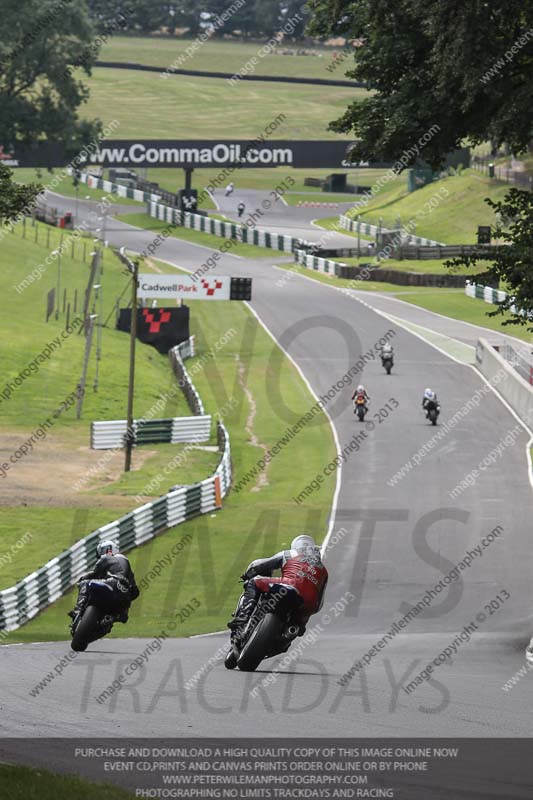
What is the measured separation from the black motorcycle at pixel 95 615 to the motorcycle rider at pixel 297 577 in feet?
8.90

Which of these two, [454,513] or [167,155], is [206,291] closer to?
[454,513]

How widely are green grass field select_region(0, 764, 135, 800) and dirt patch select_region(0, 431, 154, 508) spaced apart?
85.0ft

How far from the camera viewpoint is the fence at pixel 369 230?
275 ft

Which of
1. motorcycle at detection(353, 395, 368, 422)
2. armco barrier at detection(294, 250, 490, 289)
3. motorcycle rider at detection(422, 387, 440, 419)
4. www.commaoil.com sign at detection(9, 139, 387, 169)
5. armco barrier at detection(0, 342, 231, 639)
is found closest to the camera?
armco barrier at detection(0, 342, 231, 639)

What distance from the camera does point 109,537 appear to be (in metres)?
28.7

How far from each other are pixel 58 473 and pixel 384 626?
60.0 ft

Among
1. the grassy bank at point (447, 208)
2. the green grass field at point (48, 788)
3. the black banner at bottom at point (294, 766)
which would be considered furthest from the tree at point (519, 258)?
the grassy bank at point (447, 208)

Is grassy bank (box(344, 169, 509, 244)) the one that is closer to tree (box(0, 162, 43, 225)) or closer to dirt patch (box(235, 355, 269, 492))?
dirt patch (box(235, 355, 269, 492))

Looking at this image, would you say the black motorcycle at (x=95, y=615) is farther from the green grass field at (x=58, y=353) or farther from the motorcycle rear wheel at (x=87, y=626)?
the green grass field at (x=58, y=353)

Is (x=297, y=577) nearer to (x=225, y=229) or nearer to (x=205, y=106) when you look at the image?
(x=225, y=229)

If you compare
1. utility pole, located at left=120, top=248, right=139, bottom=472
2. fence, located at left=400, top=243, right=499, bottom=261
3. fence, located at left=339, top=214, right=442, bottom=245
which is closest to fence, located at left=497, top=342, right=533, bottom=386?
utility pole, located at left=120, top=248, right=139, bottom=472

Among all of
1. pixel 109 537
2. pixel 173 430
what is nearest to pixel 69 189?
pixel 173 430

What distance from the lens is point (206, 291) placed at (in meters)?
51.0

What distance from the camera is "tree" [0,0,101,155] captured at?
89.0 meters
